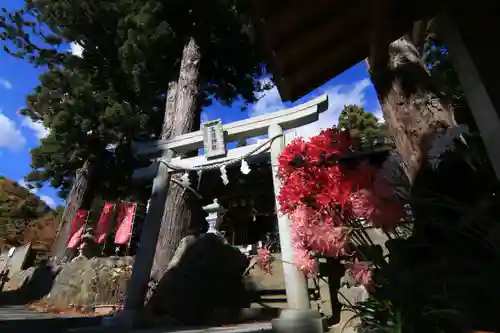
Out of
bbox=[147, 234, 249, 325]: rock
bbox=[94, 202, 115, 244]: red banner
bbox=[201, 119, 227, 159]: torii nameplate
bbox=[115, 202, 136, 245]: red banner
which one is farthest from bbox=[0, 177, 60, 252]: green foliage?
bbox=[201, 119, 227, 159]: torii nameplate

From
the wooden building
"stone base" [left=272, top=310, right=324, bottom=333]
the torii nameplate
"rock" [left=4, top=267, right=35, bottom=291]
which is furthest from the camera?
"rock" [left=4, top=267, right=35, bottom=291]

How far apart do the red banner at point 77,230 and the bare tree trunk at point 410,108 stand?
899 cm

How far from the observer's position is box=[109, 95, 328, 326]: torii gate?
4016mm

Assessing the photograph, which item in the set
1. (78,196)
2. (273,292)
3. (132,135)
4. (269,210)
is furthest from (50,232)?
(273,292)

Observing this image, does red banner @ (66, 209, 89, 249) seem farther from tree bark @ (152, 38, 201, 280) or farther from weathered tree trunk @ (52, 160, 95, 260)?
tree bark @ (152, 38, 201, 280)

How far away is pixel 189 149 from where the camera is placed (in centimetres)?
482

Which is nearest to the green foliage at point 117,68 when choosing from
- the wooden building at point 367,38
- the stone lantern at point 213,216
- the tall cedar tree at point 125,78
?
the tall cedar tree at point 125,78

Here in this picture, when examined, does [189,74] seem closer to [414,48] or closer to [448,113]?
[414,48]

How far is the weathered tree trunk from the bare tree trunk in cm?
912

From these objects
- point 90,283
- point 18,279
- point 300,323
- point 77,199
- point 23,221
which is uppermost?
point 23,221

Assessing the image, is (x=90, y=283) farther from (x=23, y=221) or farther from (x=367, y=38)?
(x=23, y=221)

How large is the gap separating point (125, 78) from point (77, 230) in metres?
4.34

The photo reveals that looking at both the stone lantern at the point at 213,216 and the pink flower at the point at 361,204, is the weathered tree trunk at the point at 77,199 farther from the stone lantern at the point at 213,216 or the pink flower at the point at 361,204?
the pink flower at the point at 361,204

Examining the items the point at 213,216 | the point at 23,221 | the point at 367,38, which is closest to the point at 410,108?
the point at 367,38
